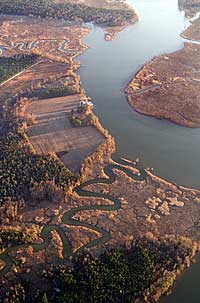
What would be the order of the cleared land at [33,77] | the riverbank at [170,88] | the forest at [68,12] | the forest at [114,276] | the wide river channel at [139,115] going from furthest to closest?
the forest at [68,12] → the cleared land at [33,77] → the riverbank at [170,88] → the wide river channel at [139,115] → the forest at [114,276]

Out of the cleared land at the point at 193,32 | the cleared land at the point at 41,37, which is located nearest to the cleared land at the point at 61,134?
the cleared land at the point at 41,37

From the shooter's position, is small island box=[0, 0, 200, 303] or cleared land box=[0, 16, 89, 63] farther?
cleared land box=[0, 16, 89, 63]

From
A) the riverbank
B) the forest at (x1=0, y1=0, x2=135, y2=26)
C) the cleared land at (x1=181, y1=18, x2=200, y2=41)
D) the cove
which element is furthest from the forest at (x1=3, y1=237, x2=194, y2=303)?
the forest at (x1=0, y1=0, x2=135, y2=26)

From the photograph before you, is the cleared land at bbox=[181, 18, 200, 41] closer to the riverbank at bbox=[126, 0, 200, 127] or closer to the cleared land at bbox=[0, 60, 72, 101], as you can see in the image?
the riverbank at bbox=[126, 0, 200, 127]

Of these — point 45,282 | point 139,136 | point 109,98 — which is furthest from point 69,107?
point 45,282

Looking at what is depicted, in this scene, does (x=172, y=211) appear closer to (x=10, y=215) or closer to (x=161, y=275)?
(x=161, y=275)

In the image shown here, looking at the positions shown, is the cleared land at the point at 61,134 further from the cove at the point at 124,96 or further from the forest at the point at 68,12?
the forest at the point at 68,12
